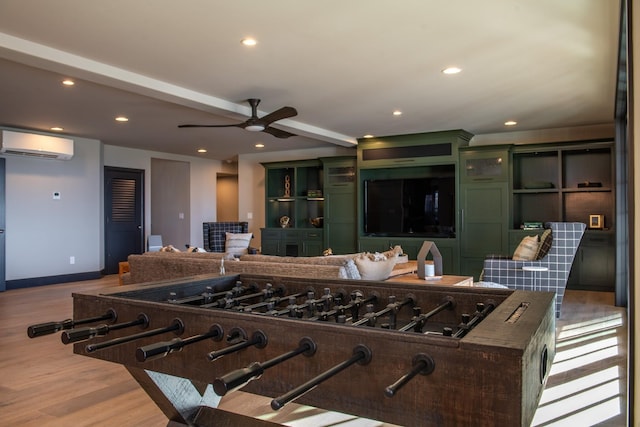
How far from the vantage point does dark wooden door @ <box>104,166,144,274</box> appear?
8.61 m

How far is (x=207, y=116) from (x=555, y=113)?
439cm

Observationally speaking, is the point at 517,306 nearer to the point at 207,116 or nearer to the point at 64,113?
the point at 207,116

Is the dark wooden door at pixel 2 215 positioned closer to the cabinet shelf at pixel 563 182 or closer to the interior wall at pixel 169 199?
the interior wall at pixel 169 199

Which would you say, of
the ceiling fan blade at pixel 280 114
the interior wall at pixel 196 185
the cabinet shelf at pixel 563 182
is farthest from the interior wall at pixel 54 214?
the cabinet shelf at pixel 563 182

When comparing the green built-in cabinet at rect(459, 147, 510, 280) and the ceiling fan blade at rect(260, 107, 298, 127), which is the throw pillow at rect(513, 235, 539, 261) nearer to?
the green built-in cabinet at rect(459, 147, 510, 280)

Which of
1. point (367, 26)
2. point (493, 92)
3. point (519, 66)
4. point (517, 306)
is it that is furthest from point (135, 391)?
point (493, 92)

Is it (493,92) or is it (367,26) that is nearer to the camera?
(367,26)

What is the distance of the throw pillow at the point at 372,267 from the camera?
135 inches

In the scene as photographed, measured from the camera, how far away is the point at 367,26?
3264 mm

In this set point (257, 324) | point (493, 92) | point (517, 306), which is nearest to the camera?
point (257, 324)

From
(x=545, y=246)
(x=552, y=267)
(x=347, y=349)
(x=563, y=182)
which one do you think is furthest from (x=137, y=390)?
(x=563, y=182)

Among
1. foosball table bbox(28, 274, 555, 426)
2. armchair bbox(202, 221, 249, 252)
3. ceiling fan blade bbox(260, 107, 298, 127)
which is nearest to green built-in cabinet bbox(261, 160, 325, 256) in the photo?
armchair bbox(202, 221, 249, 252)

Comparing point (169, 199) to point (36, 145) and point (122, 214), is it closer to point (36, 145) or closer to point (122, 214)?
point (122, 214)

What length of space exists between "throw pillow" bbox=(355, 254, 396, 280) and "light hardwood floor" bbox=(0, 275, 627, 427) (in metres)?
1.08
